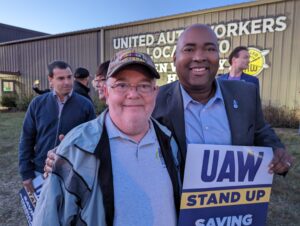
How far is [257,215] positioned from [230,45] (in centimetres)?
860

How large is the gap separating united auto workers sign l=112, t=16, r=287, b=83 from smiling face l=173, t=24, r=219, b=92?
804 centimetres

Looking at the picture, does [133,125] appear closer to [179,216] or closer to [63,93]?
[179,216]

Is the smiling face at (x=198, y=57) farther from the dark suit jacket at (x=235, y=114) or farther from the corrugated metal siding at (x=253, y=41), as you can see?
the corrugated metal siding at (x=253, y=41)

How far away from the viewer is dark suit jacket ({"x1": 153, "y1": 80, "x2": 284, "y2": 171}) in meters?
1.58

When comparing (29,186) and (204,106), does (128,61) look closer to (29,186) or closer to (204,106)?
(204,106)

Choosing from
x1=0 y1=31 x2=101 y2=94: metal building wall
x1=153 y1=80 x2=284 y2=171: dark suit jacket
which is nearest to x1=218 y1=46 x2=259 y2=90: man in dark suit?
x1=153 y1=80 x2=284 y2=171: dark suit jacket

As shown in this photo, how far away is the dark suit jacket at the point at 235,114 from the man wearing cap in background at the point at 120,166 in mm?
142

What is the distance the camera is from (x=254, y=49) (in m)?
9.02

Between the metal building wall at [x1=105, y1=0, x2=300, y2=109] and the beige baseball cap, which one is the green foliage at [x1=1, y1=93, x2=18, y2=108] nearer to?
the metal building wall at [x1=105, y1=0, x2=300, y2=109]

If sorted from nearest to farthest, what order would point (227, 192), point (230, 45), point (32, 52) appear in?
1. point (227, 192)
2. point (230, 45)
3. point (32, 52)

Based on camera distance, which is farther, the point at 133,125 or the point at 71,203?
the point at 133,125

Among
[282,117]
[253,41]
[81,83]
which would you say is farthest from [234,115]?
[253,41]

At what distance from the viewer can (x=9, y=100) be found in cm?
1656

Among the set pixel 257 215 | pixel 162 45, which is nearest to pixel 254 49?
pixel 162 45
